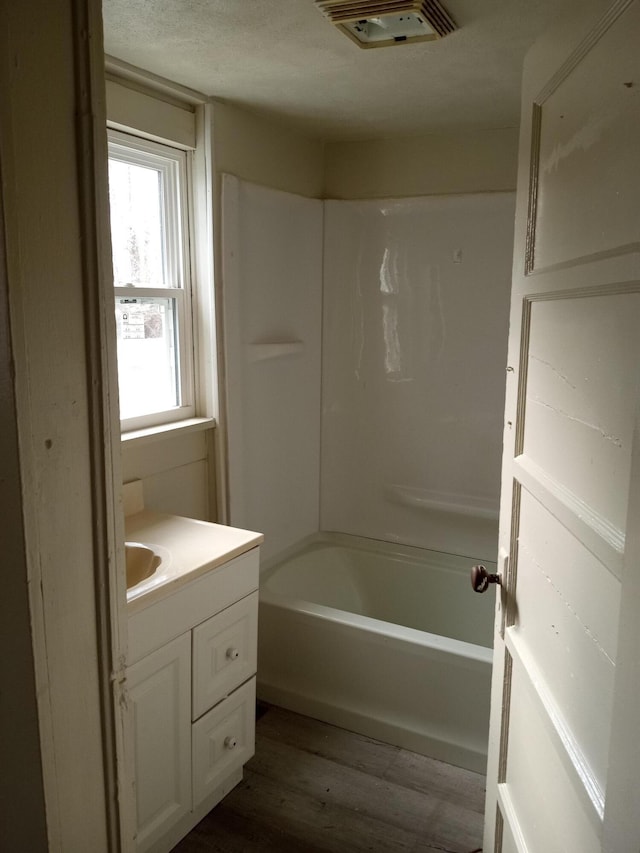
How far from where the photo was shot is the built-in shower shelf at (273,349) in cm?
272

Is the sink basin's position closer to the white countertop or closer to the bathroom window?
the white countertop

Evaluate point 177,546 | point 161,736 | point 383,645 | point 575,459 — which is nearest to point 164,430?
point 177,546

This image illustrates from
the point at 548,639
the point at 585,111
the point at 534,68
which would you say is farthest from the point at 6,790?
the point at 534,68

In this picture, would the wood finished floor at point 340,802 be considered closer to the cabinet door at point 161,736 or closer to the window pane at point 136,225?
the cabinet door at point 161,736

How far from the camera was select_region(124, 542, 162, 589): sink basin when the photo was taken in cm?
191

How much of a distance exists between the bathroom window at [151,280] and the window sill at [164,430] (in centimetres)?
4

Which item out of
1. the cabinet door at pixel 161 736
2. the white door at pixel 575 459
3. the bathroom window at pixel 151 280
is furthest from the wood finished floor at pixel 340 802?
the bathroom window at pixel 151 280

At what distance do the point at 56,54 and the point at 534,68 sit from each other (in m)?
0.89

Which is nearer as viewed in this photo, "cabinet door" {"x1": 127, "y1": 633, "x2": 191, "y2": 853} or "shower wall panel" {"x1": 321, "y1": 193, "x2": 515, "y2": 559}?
"cabinet door" {"x1": 127, "y1": 633, "x2": 191, "y2": 853}

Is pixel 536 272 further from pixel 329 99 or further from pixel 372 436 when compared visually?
pixel 372 436

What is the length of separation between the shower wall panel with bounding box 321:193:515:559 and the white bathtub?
7.4 inches

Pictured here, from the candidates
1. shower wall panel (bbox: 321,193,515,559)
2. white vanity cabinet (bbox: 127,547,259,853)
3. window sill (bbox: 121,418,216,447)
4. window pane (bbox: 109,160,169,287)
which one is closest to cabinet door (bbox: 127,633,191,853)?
white vanity cabinet (bbox: 127,547,259,853)

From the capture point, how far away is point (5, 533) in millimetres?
963

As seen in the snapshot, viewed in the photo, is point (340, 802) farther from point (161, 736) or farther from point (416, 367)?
point (416, 367)
